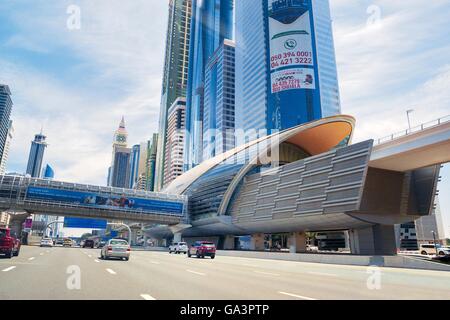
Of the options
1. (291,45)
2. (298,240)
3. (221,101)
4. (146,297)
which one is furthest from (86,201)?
(221,101)

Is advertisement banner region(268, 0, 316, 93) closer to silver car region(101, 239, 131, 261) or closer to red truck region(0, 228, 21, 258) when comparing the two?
silver car region(101, 239, 131, 261)

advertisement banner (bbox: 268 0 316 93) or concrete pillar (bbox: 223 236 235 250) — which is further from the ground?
advertisement banner (bbox: 268 0 316 93)

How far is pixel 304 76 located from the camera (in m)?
126

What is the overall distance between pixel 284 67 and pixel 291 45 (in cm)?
990

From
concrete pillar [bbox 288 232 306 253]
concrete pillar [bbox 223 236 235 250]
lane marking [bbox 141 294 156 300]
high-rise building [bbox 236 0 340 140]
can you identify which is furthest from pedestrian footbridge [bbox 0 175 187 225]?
high-rise building [bbox 236 0 340 140]

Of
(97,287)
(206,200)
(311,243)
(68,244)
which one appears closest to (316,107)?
(311,243)

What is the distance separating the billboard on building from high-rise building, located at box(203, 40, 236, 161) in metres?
94.4

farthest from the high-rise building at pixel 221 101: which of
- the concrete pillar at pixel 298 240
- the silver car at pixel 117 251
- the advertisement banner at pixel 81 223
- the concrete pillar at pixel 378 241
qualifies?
the silver car at pixel 117 251

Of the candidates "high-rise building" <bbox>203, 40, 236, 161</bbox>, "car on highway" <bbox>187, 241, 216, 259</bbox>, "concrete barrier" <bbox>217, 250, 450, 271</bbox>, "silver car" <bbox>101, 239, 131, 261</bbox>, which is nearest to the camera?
"silver car" <bbox>101, 239, 131, 261</bbox>

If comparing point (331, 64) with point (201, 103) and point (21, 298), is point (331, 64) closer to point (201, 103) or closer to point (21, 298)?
point (201, 103)

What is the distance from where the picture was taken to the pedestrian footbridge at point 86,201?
215ft

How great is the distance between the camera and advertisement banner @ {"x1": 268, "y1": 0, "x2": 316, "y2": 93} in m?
127
